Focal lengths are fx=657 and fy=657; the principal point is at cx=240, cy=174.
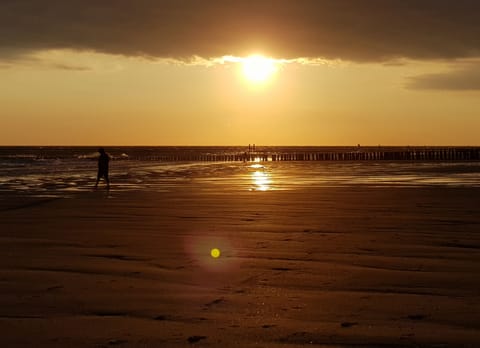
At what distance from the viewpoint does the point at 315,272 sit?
8.48 meters

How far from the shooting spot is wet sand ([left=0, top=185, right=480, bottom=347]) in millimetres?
5758

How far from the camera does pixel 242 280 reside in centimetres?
805

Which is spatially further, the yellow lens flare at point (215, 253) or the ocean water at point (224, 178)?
the ocean water at point (224, 178)

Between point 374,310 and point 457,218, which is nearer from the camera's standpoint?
point 374,310

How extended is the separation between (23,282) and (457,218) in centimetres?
1044

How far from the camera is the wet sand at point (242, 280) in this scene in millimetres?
5758

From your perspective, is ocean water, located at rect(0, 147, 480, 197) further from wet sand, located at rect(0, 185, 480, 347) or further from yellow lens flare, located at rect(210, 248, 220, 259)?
yellow lens flare, located at rect(210, 248, 220, 259)

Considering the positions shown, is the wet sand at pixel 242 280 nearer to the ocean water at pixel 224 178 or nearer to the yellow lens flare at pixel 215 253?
the yellow lens flare at pixel 215 253

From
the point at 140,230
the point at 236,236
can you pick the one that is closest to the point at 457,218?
the point at 236,236

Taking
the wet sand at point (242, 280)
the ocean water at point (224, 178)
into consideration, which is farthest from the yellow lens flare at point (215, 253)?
the ocean water at point (224, 178)

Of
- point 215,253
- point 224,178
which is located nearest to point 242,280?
point 215,253

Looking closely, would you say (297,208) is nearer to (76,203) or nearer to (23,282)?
(76,203)

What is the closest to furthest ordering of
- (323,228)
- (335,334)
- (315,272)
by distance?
(335,334)
(315,272)
(323,228)

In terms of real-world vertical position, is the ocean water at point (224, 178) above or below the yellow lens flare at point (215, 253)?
below
